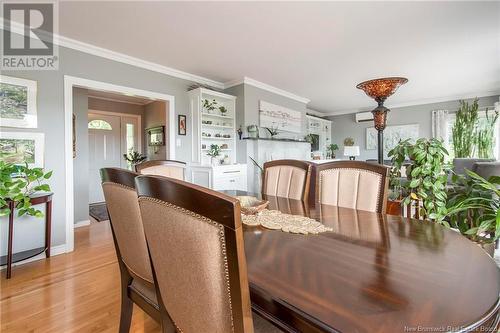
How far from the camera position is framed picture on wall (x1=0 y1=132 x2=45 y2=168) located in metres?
2.38

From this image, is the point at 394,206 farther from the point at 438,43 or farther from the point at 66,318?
the point at 66,318

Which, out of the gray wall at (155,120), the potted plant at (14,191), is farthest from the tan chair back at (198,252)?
the gray wall at (155,120)

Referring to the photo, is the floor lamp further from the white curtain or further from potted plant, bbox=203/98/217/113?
the white curtain

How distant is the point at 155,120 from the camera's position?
544 cm

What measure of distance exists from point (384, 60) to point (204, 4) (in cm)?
267

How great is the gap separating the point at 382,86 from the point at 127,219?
2.43 meters

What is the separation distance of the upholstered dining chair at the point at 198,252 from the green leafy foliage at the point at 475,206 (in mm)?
1521

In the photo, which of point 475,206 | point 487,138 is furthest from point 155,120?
point 487,138

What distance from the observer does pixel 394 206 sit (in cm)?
235

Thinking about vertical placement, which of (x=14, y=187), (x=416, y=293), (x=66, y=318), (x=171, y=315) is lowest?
(x=66, y=318)

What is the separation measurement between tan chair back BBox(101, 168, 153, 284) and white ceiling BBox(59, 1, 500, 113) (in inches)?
72.8

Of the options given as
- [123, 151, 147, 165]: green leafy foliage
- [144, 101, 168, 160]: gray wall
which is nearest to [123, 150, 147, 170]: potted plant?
[123, 151, 147, 165]: green leafy foliage

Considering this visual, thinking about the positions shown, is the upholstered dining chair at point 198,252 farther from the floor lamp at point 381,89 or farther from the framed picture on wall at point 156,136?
the framed picture on wall at point 156,136

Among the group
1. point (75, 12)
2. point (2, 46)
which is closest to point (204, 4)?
point (75, 12)
